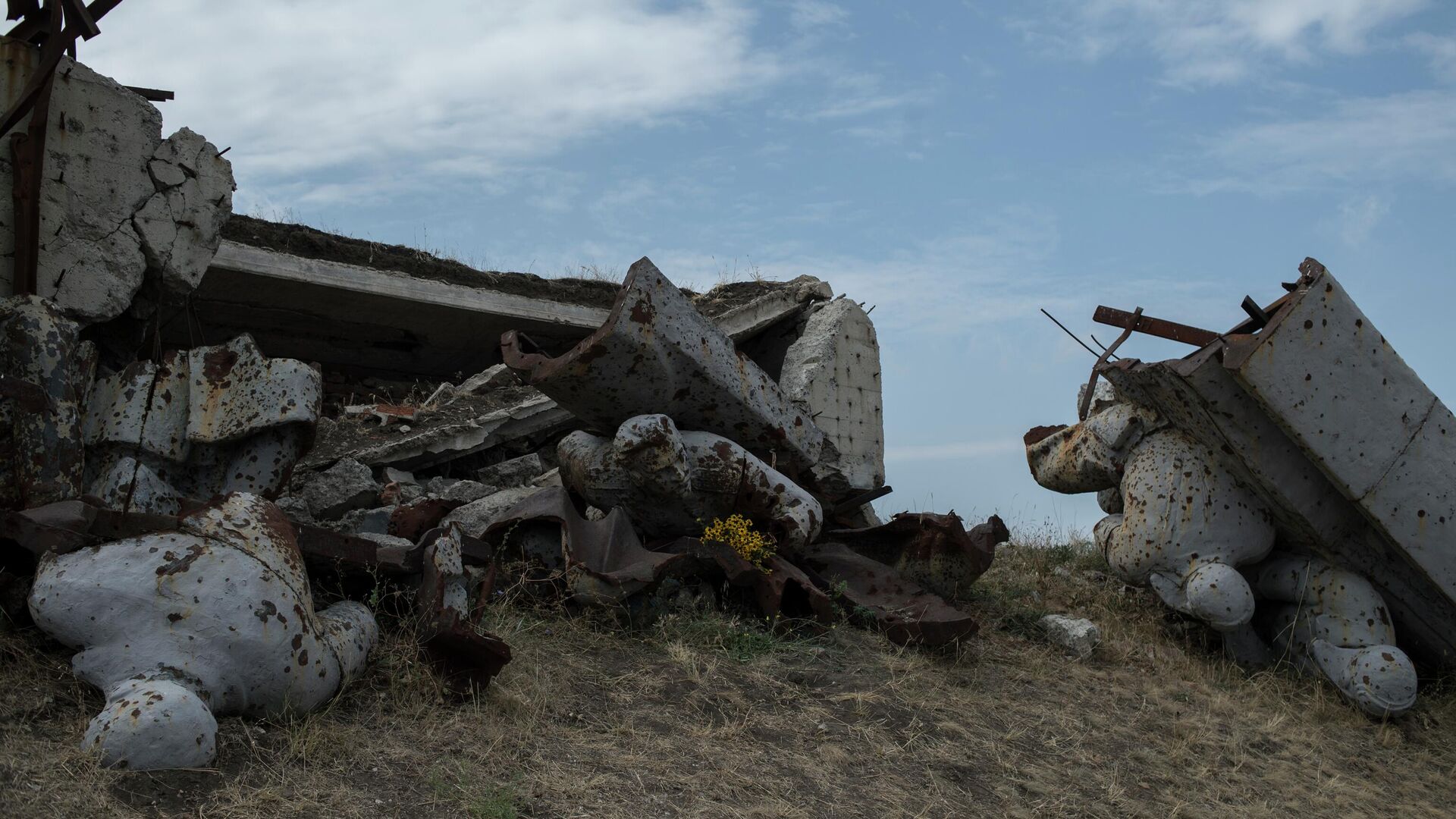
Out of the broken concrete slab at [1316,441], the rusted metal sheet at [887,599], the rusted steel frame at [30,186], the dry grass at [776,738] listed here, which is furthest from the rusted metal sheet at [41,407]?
the broken concrete slab at [1316,441]

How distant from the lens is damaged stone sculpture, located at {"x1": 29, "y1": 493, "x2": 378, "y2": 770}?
13.2ft

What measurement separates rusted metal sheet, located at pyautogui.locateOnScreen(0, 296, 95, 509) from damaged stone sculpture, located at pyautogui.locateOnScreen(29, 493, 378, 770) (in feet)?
3.18

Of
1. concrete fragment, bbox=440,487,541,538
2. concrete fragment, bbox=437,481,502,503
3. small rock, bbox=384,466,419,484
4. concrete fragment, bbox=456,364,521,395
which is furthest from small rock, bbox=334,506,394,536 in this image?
concrete fragment, bbox=456,364,521,395

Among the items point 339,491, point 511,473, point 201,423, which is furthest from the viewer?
point 511,473

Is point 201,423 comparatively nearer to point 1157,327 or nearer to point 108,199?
point 108,199

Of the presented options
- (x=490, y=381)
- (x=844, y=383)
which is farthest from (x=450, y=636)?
(x=844, y=383)

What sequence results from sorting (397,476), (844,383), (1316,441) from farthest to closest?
(844,383)
(397,476)
(1316,441)

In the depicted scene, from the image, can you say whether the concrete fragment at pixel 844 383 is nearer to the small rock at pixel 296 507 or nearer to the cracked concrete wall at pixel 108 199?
the small rock at pixel 296 507

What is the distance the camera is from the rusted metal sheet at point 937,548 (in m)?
7.48

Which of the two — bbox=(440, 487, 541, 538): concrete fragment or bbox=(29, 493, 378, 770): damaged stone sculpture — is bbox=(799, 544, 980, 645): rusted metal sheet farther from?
bbox=(29, 493, 378, 770): damaged stone sculpture

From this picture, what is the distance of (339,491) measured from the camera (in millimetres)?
7801

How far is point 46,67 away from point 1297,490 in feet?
21.5

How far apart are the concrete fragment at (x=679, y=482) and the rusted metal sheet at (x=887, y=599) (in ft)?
1.11

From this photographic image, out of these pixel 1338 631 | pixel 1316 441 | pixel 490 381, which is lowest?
pixel 1338 631
